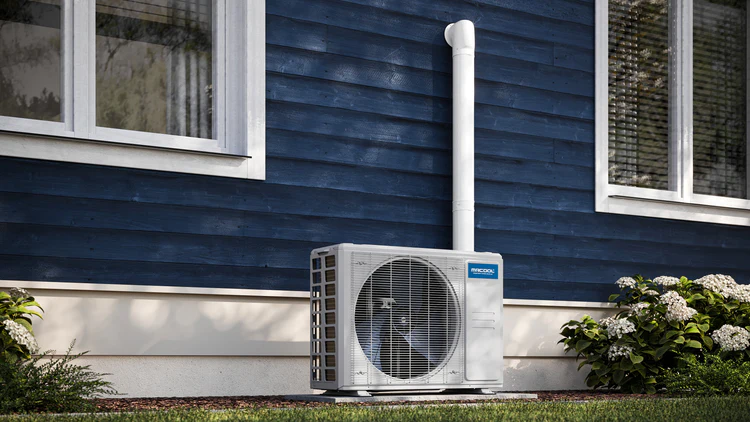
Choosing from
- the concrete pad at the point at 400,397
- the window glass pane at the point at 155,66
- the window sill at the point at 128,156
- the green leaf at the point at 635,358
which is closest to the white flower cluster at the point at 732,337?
the green leaf at the point at 635,358

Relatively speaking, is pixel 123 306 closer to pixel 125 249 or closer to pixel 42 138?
pixel 125 249

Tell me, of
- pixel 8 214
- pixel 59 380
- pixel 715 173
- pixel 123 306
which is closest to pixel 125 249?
pixel 123 306

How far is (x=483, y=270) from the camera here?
3.86 metres

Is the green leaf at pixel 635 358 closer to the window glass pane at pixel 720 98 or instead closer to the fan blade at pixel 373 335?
the fan blade at pixel 373 335

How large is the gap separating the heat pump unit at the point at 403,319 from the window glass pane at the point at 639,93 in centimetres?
185

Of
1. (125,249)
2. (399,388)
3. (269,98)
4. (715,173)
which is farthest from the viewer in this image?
(715,173)

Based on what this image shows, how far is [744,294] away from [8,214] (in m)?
3.65

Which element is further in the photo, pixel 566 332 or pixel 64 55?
pixel 566 332

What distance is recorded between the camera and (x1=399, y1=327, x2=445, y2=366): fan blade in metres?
3.65

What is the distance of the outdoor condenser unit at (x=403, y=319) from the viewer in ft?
11.6

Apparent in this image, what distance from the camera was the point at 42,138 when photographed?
12.1 ft

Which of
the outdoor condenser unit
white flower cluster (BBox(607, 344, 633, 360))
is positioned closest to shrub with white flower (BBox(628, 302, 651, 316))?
white flower cluster (BBox(607, 344, 633, 360))

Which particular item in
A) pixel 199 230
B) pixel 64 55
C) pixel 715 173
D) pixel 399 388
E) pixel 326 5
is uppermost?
pixel 326 5

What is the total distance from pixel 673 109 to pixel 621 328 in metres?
1.77
